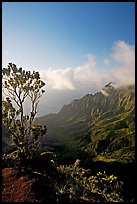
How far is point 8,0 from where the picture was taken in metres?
7.51

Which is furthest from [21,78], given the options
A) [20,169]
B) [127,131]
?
[127,131]

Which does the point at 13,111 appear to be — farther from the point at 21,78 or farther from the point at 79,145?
the point at 79,145

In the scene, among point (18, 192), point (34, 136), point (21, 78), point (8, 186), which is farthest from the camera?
point (34, 136)

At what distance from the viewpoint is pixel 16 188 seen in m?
11.2

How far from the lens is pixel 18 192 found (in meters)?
10.8

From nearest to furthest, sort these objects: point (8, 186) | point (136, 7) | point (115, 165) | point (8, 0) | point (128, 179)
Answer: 1. point (136, 7)
2. point (8, 0)
3. point (8, 186)
4. point (128, 179)
5. point (115, 165)

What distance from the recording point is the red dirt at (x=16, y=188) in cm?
1030

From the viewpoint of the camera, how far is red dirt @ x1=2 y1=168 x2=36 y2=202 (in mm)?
10305

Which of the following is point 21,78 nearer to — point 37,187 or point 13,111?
point 13,111

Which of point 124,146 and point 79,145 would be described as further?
point 79,145

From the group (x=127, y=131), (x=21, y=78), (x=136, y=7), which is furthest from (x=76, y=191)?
(x=127, y=131)

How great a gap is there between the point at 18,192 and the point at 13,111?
29.9ft

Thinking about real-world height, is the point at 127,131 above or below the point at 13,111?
below

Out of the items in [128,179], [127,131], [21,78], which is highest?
[21,78]
